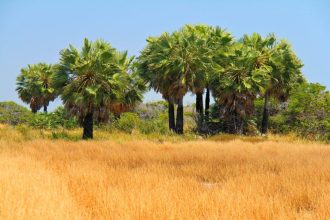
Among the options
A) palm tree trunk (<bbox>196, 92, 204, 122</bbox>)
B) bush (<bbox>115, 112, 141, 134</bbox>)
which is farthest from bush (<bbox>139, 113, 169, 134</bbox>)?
palm tree trunk (<bbox>196, 92, 204, 122</bbox>)

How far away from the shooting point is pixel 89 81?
29609 millimetres

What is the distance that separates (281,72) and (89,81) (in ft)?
68.8

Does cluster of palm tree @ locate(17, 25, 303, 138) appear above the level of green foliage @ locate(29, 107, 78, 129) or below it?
above

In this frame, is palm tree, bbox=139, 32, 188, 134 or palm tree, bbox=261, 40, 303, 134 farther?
palm tree, bbox=261, 40, 303, 134

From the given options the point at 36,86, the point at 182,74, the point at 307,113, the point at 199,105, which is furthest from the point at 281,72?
the point at 36,86

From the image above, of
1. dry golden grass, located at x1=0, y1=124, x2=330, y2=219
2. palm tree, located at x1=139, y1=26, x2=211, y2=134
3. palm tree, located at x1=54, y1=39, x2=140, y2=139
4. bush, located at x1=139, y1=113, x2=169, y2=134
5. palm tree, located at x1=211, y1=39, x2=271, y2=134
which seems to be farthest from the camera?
bush, located at x1=139, y1=113, x2=169, y2=134

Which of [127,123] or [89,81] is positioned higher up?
[89,81]

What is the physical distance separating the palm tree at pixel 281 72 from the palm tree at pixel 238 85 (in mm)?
2568

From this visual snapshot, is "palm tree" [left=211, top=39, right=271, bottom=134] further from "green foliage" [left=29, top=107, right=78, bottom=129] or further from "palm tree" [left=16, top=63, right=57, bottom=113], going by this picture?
"palm tree" [left=16, top=63, right=57, bottom=113]

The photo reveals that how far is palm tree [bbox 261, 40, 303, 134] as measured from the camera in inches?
1705

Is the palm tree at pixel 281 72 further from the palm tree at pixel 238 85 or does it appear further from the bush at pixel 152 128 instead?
the bush at pixel 152 128

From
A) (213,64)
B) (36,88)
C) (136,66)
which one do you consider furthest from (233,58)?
(36,88)

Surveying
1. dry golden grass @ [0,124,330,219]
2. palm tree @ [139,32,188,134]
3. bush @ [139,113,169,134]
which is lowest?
dry golden grass @ [0,124,330,219]

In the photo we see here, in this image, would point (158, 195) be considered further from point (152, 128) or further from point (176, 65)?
point (152, 128)
